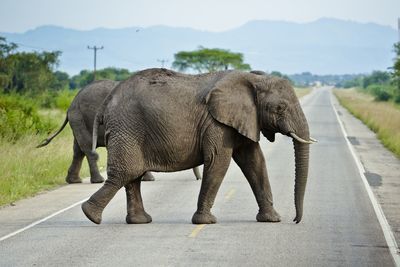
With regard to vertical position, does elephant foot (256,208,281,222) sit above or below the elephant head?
below

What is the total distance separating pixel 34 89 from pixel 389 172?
5513 centimetres

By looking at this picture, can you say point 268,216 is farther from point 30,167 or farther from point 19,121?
point 19,121

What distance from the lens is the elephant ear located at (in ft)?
46.3

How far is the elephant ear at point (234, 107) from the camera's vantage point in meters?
14.1

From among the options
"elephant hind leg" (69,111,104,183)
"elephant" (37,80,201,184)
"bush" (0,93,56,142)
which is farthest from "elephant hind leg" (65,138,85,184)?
"bush" (0,93,56,142)

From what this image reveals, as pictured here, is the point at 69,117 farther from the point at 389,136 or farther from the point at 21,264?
the point at 389,136

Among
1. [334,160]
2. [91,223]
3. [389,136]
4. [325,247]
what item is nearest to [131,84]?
[91,223]

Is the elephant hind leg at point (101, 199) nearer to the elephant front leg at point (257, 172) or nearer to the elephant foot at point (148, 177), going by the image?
the elephant front leg at point (257, 172)

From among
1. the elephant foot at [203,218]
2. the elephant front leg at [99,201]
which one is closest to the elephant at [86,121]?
the elephant front leg at [99,201]

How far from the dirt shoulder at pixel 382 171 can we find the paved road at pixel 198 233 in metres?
0.37

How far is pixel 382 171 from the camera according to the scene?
2509 cm

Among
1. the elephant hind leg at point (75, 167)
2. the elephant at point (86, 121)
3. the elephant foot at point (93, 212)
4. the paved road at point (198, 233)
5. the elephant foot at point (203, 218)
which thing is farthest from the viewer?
the elephant hind leg at point (75, 167)

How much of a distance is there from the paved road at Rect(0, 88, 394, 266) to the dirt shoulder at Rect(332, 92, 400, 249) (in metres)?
0.37

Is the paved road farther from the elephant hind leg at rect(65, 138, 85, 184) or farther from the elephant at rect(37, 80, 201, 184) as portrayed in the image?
the elephant hind leg at rect(65, 138, 85, 184)
